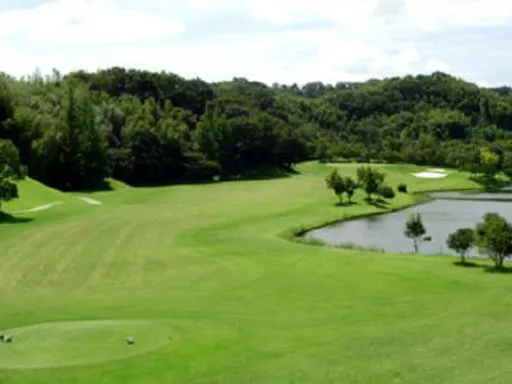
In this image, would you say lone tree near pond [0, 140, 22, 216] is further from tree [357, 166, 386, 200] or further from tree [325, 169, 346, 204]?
tree [357, 166, 386, 200]

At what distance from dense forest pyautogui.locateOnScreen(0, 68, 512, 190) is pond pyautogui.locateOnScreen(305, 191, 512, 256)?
29906mm

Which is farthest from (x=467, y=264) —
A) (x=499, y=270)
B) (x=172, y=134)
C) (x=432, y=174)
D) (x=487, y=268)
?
(x=432, y=174)

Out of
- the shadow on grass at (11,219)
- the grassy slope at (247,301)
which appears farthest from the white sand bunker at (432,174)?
the shadow on grass at (11,219)

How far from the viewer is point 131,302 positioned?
33750mm

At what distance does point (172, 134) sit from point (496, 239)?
273 ft

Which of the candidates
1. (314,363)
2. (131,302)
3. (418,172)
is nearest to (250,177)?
(418,172)

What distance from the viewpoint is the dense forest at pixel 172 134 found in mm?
98500

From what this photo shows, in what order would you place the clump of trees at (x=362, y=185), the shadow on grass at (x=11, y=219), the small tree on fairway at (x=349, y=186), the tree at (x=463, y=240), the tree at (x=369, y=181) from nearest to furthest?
the tree at (x=463, y=240), the shadow on grass at (x=11, y=219), the clump of trees at (x=362, y=185), the small tree on fairway at (x=349, y=186), the tree at (x=369, y=181)

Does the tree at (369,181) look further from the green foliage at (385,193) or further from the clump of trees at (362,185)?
the green foliage at (385,193)

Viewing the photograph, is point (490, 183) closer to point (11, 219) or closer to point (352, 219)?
point (352, 219)

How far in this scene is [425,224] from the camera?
238 feet

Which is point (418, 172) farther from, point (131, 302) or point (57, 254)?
point (131, 302)

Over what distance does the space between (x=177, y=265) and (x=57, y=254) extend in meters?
9.02

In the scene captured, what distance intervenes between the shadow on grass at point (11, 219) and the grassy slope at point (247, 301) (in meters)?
1.14
